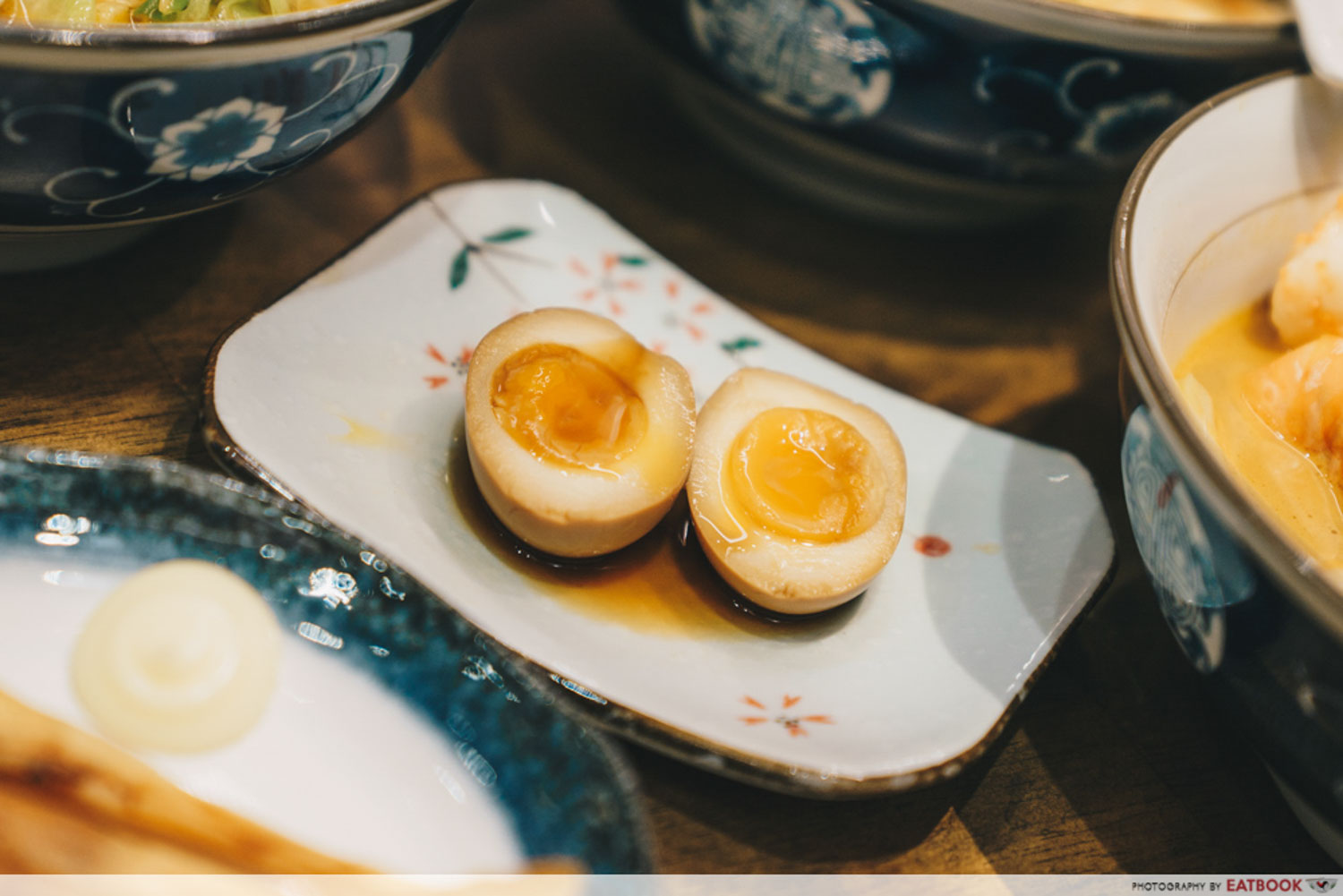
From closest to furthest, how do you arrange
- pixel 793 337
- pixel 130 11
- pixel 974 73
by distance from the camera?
pixel 130 11
pixel 974 73
pixel 793 337

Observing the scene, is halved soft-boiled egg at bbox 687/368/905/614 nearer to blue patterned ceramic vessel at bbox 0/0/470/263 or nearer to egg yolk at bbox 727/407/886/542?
egg yolk at bbox 727/407/886/542

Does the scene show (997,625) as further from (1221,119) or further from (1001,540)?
(1221,119)

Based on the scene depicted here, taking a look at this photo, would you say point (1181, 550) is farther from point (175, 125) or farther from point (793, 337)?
point (175, 125)

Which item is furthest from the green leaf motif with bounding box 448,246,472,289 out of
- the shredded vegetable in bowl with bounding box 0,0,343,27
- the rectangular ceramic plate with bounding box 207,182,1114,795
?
the shredded vegetable in bowl with bounding box 0,0,343,27

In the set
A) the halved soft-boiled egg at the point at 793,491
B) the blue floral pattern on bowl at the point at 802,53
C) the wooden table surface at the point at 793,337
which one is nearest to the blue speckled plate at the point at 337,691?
the wooden table surface at the point at 793,337

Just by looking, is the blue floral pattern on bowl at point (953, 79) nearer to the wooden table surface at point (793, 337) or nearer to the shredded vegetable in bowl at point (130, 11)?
the wooden table surface at point (793, 337)

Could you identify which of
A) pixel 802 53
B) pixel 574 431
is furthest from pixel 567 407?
pixel 802 53
